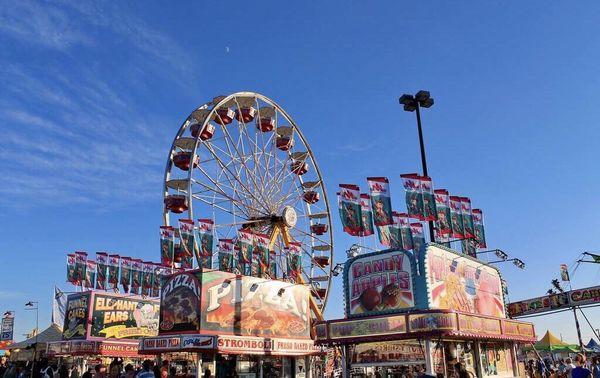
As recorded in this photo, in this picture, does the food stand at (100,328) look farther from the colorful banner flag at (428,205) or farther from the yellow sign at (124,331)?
the colorful banner flag at (428,205)

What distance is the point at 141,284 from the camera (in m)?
33.3

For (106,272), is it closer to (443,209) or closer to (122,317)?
(122,317)

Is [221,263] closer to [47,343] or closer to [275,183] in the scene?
[275,183]

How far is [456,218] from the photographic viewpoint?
76.8ft

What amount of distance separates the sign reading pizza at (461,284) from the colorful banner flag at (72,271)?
22.5m

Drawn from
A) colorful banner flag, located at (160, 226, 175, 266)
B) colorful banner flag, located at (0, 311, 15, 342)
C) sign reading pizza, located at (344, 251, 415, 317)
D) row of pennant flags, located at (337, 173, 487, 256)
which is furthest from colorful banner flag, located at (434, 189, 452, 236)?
colorful banner flag, located at (0, 311, 15, 342)

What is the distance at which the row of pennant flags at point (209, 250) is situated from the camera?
24922mm

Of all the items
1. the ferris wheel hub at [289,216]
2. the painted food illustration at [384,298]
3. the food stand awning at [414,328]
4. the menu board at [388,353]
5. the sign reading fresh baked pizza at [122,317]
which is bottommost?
the menu board at [388,353]

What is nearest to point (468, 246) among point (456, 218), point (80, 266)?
point (456, 218)

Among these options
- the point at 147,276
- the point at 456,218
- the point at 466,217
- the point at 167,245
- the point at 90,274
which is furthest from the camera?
the point at 147,276

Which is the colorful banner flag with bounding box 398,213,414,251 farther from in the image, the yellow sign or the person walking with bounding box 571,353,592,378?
the yellow sign

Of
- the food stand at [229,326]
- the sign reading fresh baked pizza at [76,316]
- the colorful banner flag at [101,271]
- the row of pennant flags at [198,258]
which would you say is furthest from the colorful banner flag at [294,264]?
the sign reading fresh baked pizza at [76,316]

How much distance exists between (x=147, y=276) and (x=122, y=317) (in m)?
2.80

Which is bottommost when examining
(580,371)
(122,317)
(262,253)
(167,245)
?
(580,371)
